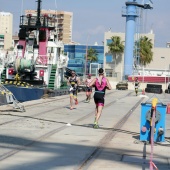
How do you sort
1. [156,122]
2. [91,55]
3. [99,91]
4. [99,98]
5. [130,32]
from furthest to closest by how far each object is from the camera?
1. [91,55]
2. [130,32]
3. [99,91]
4. [99,98]
5. [156,122]

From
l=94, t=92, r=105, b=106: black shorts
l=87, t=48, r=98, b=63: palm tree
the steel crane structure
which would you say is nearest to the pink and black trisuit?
l=94, t=92, r=105, b=106: black shorts

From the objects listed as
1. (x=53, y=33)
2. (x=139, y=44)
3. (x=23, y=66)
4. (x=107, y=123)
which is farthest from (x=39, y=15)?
(x=139, y=44)

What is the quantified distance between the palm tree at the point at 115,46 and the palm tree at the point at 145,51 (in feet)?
13.3

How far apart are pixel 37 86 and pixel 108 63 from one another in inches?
2582

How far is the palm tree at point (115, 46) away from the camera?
327 feet

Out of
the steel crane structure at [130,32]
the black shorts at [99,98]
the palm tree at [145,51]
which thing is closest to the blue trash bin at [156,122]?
the black shorts at [99,98]

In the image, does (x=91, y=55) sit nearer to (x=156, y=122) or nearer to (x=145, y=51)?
(x=145, y=51)

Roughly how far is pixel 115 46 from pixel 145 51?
682cm

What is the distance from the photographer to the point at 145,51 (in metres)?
102

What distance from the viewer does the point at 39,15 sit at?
39.9 meters

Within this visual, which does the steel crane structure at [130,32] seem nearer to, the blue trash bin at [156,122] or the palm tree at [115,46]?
the palm tree at [115,46]

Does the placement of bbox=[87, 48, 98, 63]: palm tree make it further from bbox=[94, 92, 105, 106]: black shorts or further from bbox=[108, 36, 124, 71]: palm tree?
bbox=[94, 92, 105, 106]: black shorts

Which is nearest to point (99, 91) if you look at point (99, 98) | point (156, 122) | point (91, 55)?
point (99, 98)

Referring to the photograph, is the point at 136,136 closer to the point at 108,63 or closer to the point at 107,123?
the point at 107,123
